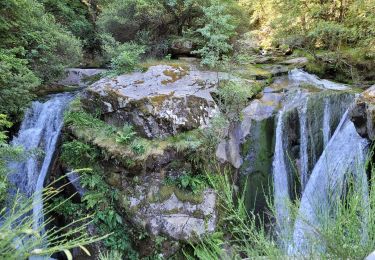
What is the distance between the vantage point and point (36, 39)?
9.65 metres

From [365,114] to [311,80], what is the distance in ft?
14.5

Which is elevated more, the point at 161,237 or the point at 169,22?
the point at 169,22

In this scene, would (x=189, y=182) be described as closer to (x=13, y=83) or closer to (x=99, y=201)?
(x=99, y=201)

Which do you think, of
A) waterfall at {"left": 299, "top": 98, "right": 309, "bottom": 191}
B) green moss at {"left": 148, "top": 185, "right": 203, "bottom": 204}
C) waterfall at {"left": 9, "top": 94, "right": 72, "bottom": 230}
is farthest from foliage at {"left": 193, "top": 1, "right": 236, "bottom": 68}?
waterfall at {"left": 9, "top": 94, "right": 72, "bottom": 230}

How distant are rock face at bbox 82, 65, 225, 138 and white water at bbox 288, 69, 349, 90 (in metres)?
2.82

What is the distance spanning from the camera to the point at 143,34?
11336 millimetres

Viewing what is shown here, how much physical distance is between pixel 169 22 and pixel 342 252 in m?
11.0

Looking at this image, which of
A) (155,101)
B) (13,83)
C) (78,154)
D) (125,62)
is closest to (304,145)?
(155,101)

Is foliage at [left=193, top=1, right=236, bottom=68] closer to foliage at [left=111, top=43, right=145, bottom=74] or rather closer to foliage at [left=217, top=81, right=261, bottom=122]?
foliage at [left=217, top=81, right=261, bottom=122]

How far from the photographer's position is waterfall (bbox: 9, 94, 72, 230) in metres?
8.12

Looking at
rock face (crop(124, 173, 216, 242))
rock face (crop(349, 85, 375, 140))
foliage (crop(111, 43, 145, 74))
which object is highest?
foliage (crop(111, 43, 145, 74))

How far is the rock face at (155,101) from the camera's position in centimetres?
756

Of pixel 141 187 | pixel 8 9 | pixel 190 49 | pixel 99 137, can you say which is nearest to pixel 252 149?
pixel 141 187

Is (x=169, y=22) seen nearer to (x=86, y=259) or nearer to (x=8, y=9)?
(x=8, y=9)
